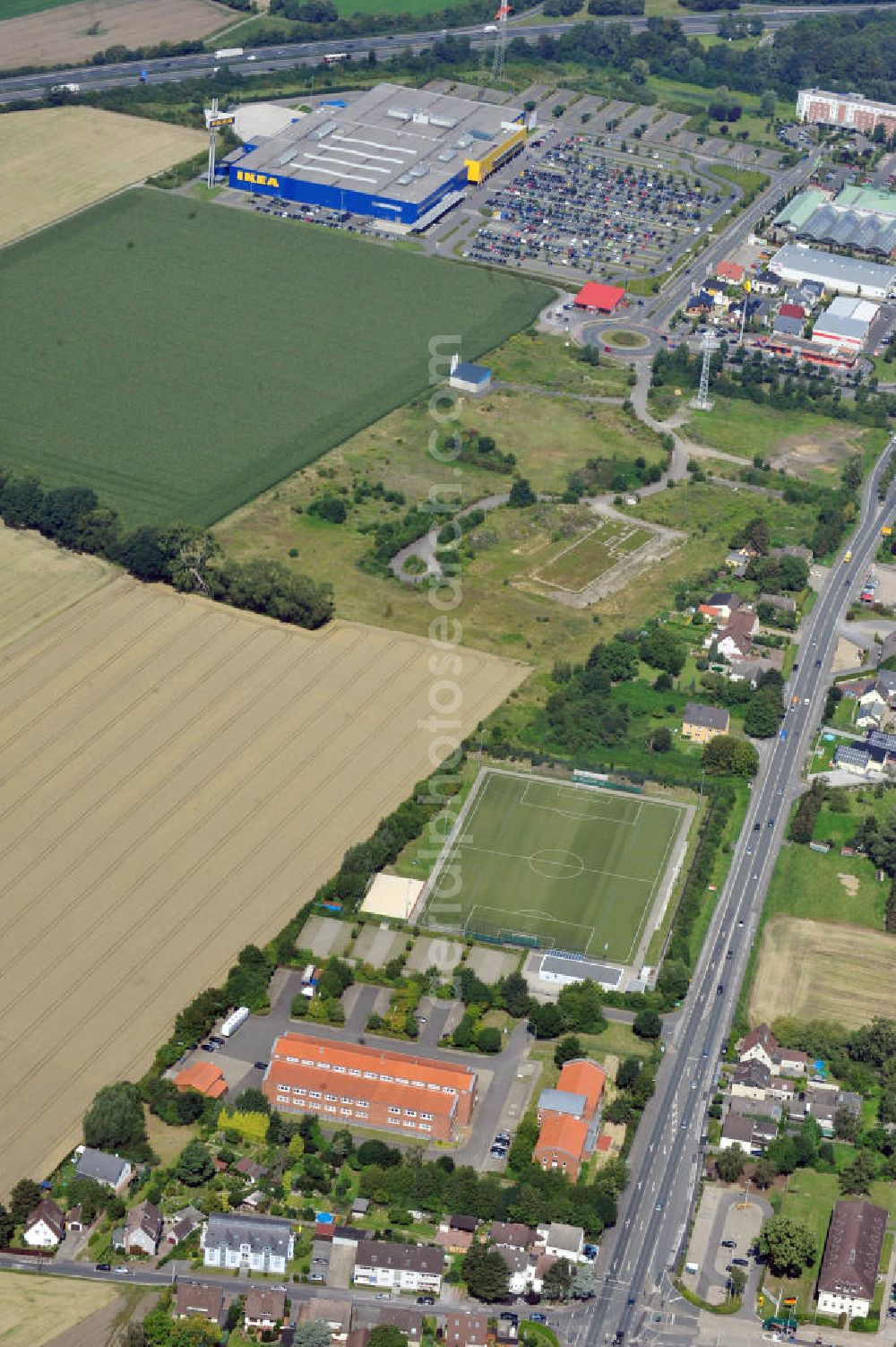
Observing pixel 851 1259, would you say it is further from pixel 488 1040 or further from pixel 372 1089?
pixel 372 1089

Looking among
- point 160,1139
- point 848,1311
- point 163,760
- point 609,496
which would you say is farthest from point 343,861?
point 609,496

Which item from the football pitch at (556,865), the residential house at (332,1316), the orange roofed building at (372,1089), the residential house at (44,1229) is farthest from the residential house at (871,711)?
the residential house at (44,1229)

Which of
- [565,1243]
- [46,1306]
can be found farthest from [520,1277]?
[46,1306]

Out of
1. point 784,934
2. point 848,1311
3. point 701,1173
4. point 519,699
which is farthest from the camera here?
point 519,699

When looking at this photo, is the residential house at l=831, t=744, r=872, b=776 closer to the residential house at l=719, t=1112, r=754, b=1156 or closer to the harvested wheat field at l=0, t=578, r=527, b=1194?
the harvested wheat field at l=0, t=578, r=527, b=1194

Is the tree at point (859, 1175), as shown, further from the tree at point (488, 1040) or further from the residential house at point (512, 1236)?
the tree at point (488, 1040)

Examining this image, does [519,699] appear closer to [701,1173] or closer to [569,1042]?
[569,1042]
